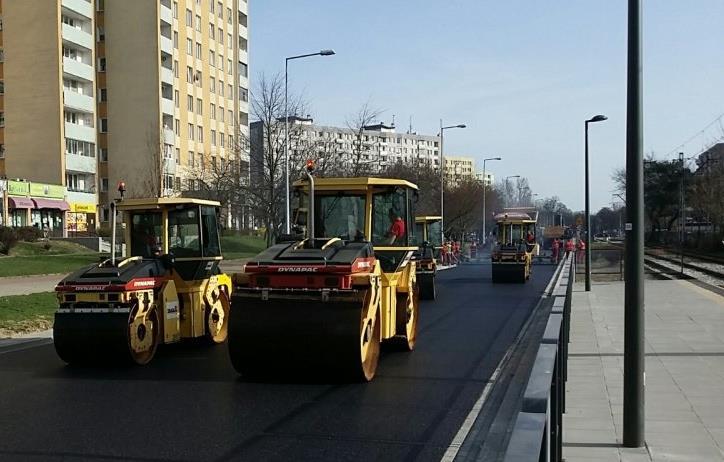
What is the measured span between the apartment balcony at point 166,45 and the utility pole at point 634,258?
217ft

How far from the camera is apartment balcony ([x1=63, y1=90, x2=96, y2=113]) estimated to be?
6159 centimetres

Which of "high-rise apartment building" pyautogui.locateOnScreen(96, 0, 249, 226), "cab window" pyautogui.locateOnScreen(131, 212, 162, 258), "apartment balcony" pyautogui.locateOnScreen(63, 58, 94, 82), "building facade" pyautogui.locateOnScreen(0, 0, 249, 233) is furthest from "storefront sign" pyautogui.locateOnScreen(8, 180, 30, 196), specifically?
"cab window" pyautogui.locateOnScreen(131, 212, 162, 258)

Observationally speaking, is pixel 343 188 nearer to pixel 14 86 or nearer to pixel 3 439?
pixel 3 439

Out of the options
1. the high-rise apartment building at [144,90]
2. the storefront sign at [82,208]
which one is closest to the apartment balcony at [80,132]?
the high-rise apartment building at [144,90]

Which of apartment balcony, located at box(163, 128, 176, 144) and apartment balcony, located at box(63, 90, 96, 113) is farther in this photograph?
apartment balcony, located at box(163, 128, 176, 144)

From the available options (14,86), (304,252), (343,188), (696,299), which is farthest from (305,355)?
(14,86)

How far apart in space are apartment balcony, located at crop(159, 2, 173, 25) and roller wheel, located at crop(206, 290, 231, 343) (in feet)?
197

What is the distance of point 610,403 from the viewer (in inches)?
313

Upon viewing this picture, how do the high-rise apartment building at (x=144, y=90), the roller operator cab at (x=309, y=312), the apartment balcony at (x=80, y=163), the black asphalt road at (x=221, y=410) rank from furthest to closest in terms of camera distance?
the high-rise apartment building at (x=144, y=90) < the apartment balcony at (x=80, y=163) < the roller operator cab at (x=309, y=312) < the black asphalt road at (x=221, y=410)

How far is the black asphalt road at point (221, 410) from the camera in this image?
6449 mm

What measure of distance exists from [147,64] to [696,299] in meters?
56.6

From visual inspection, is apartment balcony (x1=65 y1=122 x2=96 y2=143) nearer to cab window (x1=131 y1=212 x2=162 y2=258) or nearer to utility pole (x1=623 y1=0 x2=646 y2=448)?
cab window (x1=131 y1=212 x2=162 y2=258)

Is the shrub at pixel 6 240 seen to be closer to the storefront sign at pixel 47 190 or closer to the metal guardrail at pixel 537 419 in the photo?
the storefront sign at pixel 47 190

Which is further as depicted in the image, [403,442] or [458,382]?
[458,382]
